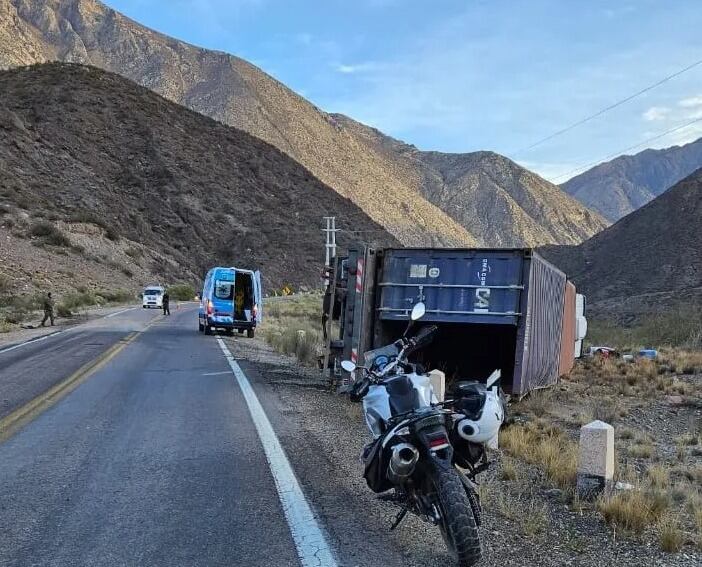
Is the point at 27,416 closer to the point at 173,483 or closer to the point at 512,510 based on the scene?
the point at 173,483

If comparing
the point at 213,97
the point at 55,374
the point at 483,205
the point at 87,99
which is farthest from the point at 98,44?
the point at 55,374

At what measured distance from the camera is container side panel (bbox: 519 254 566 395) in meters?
12.1

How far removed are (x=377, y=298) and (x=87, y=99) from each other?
259 feet

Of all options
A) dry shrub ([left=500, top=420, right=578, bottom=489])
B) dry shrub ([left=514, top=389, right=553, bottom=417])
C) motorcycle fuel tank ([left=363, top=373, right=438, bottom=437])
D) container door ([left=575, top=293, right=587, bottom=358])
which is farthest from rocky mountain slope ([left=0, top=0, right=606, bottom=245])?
motorcycle fuel tank ([left=363, top=373, right=438, bottom=437])

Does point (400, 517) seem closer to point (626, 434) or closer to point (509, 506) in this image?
point (509, 506)

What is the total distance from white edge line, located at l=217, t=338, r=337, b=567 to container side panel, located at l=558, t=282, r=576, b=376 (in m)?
10.4

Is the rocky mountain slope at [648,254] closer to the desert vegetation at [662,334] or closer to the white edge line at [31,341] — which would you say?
the desert vegetation at [662,334]

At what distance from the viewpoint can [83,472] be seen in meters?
6.63

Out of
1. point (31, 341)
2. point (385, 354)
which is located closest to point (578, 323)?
point (31, 341)

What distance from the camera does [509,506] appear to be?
5.88 meters

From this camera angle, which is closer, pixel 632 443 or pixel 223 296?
pixel 632 443

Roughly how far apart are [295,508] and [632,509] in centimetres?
263

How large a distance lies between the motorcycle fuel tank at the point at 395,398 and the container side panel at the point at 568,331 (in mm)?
12811

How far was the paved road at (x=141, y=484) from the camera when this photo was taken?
15.7 ft
